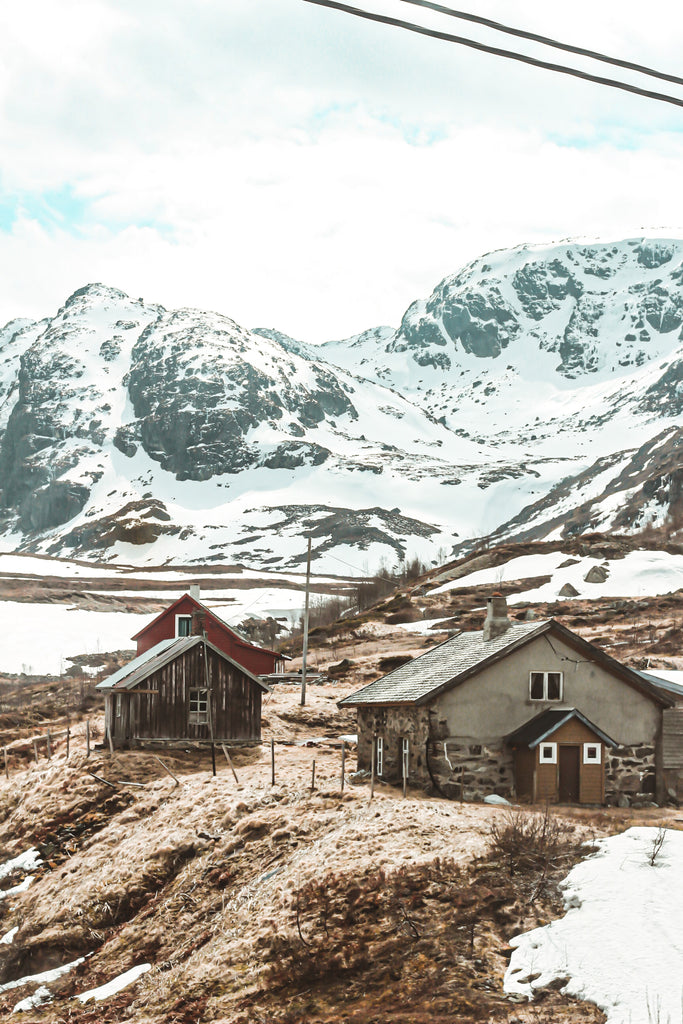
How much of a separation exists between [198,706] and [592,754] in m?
16.8

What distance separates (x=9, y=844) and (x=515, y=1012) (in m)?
22.3

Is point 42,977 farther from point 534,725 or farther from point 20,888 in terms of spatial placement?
point 534,725

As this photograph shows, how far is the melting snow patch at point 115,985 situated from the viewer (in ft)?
71.0

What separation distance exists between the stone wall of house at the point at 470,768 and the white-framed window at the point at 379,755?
127 inches

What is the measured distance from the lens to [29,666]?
110125 mm

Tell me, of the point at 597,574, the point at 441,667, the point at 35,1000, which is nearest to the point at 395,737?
the point at 441,667

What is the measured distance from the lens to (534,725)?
108 ft

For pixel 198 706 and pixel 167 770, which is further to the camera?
pixel 198 706

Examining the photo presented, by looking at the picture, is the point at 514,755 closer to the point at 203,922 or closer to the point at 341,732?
the point at 203,922

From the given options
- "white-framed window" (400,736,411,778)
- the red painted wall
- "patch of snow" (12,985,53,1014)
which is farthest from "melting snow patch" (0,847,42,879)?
the red painted wall

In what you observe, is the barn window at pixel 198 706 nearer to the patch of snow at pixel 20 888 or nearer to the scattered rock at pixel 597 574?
the patch of snow at pixel 20 888

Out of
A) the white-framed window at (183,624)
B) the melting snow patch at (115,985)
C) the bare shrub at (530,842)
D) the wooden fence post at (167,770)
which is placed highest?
the white-framed window at (183,624)

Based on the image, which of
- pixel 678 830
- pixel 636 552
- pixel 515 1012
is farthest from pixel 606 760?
pixel 636 552

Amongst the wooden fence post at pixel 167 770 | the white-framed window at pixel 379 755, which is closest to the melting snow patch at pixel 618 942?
the white-framed window at pixel 379 755
